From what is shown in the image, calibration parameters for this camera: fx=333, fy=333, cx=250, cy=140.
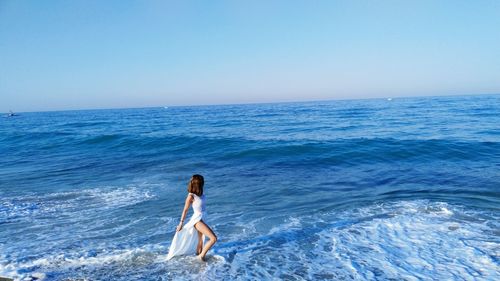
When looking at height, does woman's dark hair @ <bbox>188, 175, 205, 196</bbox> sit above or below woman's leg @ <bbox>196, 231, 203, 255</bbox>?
above

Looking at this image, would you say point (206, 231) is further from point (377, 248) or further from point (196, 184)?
point (377, 248)

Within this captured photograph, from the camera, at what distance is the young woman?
6.16 metres

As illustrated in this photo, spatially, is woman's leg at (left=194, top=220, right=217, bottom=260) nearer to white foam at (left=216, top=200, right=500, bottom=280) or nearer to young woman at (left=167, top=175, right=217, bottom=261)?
young woman at (left=167, top=175, right=217, bottom=261)

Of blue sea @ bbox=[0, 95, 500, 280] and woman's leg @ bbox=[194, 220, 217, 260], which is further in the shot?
woman's leg @ bbox=[194, 220, 217, 260]

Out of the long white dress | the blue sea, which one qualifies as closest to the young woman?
the long white dress

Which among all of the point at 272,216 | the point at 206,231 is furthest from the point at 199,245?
the point at 272,216

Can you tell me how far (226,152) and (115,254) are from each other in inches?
567

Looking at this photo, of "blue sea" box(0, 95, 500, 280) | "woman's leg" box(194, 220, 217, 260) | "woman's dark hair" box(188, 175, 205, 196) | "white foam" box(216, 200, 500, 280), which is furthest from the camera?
"woman's leg" box(194, 220, 217, 260)

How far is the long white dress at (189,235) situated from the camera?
20.5 ft

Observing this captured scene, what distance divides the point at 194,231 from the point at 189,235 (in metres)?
0.12

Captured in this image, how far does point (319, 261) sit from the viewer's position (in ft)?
21.1

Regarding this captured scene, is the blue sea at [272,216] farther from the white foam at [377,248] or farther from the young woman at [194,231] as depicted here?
the young woman at [194,231]

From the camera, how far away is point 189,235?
6.39 meters

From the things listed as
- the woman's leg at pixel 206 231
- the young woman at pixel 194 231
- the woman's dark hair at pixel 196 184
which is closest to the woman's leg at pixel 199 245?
the young woman at pixel 194 231
